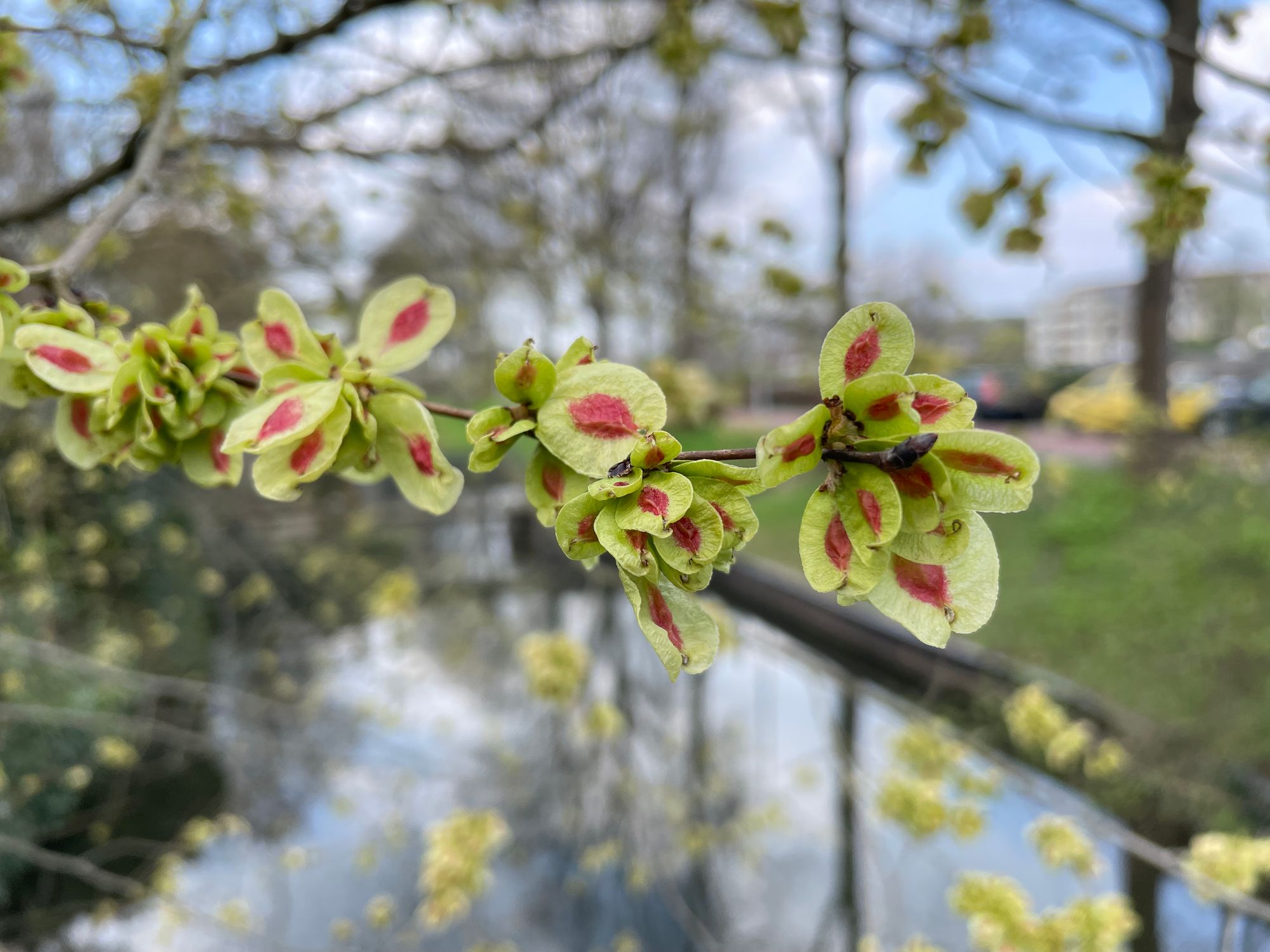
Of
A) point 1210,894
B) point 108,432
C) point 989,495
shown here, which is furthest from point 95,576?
point 1210,894

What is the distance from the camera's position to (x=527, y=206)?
2350 millimetres

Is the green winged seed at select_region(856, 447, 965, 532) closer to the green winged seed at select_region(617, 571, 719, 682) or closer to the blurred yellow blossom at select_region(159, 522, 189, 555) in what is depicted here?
the green winged seed at select_region(617, 571, 719, 682)

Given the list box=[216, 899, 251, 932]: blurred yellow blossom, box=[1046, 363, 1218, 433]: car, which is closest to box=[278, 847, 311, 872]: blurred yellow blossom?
box=[216, 899, 251, 932]: blurred yellow blossom

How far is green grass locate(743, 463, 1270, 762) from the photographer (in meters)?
3.13

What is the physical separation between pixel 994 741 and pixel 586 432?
3.32 meters

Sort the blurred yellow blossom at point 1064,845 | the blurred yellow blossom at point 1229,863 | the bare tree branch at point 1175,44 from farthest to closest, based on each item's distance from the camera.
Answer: the blurred yellow blossom at point 1064,845
the blurred yellow blossom at point 1229,863
the bare tree branch at point 1175,44

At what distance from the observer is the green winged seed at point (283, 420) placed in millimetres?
392

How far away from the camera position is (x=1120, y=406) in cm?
508

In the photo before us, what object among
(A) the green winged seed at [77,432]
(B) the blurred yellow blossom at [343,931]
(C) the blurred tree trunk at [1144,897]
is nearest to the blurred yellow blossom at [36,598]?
(B) the blurred yellow blossom at [343,931]

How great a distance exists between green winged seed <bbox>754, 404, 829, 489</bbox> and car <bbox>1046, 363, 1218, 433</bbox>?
5.28 meters

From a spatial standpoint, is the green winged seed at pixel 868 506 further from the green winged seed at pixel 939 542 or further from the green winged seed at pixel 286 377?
the green winged seed at pixel 286 377

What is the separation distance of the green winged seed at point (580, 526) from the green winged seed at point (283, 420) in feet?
0.54

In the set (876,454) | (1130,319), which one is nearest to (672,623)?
(876,454)

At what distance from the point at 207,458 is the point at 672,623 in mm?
381
